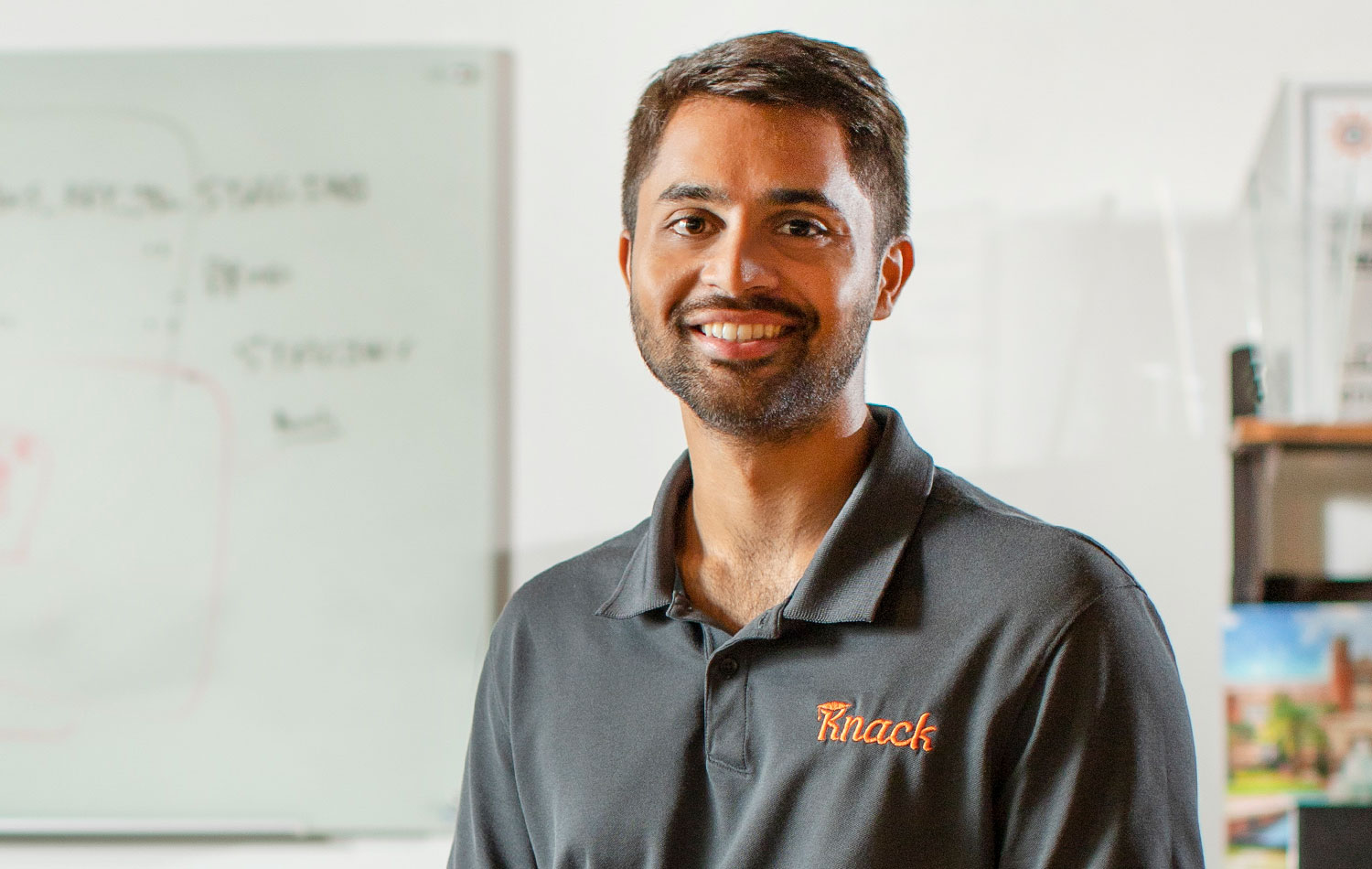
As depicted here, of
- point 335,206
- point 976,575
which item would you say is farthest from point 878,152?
point 335,206

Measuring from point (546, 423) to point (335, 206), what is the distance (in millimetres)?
391

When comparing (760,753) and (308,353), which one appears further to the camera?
(308,353)

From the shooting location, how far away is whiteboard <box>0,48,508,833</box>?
149cm

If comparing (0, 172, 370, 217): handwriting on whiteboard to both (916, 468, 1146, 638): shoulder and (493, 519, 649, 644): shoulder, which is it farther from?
(916, 468, 1146, 638): shoulder

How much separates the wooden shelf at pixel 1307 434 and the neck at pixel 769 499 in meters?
0.51

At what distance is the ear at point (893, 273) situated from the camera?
96cm

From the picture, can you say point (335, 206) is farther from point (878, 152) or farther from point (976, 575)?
point (976, 575)

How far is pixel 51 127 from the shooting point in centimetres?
154

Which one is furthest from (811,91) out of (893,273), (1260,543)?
(1260,543)

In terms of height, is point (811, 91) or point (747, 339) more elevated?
Answer: point (811, 91)

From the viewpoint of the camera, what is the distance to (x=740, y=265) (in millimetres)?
847

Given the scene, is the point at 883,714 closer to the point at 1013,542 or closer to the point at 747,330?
the point at 1013,542

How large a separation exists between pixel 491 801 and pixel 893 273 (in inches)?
22.0

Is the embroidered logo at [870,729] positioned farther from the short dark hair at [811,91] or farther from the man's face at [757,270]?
the short dark hair at [811,91]
